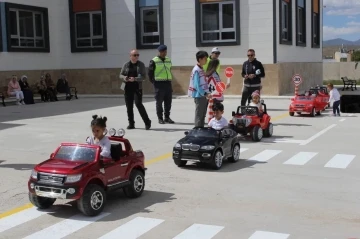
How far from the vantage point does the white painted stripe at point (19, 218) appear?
5871mm

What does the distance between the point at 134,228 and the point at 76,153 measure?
53.3 inches

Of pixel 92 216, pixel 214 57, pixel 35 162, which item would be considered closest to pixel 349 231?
pixel 92 216

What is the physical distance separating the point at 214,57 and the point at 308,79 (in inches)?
807

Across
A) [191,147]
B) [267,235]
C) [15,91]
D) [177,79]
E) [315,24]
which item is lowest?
[267,235]

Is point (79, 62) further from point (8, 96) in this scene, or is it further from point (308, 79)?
point (308, 79)

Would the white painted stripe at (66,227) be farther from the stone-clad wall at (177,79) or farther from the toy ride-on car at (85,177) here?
the stone-clad wall at (177,79)

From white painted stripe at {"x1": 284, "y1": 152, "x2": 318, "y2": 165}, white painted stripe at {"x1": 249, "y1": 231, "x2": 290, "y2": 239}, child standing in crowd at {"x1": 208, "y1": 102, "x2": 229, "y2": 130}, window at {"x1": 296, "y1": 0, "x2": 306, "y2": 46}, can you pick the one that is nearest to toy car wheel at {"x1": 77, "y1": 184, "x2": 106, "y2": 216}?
white painted stripe at {"x1": 249, "y1": 231, "x2": 290, "y2": 239}

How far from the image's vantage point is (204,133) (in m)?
9.03

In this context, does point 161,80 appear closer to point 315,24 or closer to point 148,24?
point 148,24

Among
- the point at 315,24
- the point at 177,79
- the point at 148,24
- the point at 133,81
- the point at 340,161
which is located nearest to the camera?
the point at 340,161

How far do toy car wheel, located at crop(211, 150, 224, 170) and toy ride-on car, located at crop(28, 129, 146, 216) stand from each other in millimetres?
1854

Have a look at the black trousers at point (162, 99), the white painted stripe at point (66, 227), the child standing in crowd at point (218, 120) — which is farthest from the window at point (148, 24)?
the white painted stripe at point (66, 227)

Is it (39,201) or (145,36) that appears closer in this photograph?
(39,201)

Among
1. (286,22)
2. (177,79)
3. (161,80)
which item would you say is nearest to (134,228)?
(161,80)
